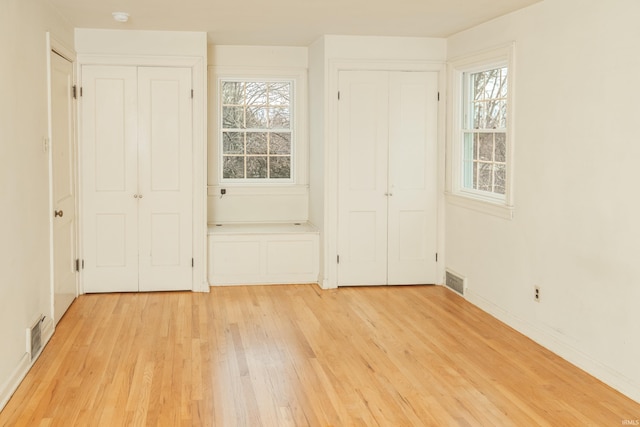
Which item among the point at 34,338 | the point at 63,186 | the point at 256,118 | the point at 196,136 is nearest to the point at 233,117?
the point at 256,118

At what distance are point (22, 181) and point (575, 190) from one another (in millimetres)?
3456

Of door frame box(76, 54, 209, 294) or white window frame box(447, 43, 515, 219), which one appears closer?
white window frame box(447, 43, 515, 219)

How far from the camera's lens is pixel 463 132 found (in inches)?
264

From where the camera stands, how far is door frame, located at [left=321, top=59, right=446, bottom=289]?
22.2 ft

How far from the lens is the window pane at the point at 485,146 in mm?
6145

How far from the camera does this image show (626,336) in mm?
4141

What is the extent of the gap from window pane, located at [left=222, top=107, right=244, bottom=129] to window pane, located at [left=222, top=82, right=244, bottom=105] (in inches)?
2.8

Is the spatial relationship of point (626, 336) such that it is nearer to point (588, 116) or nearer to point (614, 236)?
point (614, 236)

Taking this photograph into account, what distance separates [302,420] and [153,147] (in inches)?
144

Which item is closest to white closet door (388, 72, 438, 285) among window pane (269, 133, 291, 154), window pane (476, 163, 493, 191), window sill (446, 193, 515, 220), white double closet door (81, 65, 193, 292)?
window sill (446, 193, 515, 220)

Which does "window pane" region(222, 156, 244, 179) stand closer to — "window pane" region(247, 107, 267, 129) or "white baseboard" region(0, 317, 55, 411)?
"window pane" region(247, 107, 267, 129)

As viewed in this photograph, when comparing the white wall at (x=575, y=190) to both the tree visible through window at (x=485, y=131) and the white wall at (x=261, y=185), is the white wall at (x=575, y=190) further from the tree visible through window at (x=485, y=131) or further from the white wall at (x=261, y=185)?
the white wall at (x=261, y=185)

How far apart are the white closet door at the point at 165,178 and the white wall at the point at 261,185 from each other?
0.87m

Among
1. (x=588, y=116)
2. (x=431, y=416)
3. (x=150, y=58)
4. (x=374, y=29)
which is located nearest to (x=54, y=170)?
(x=150, y=58)
